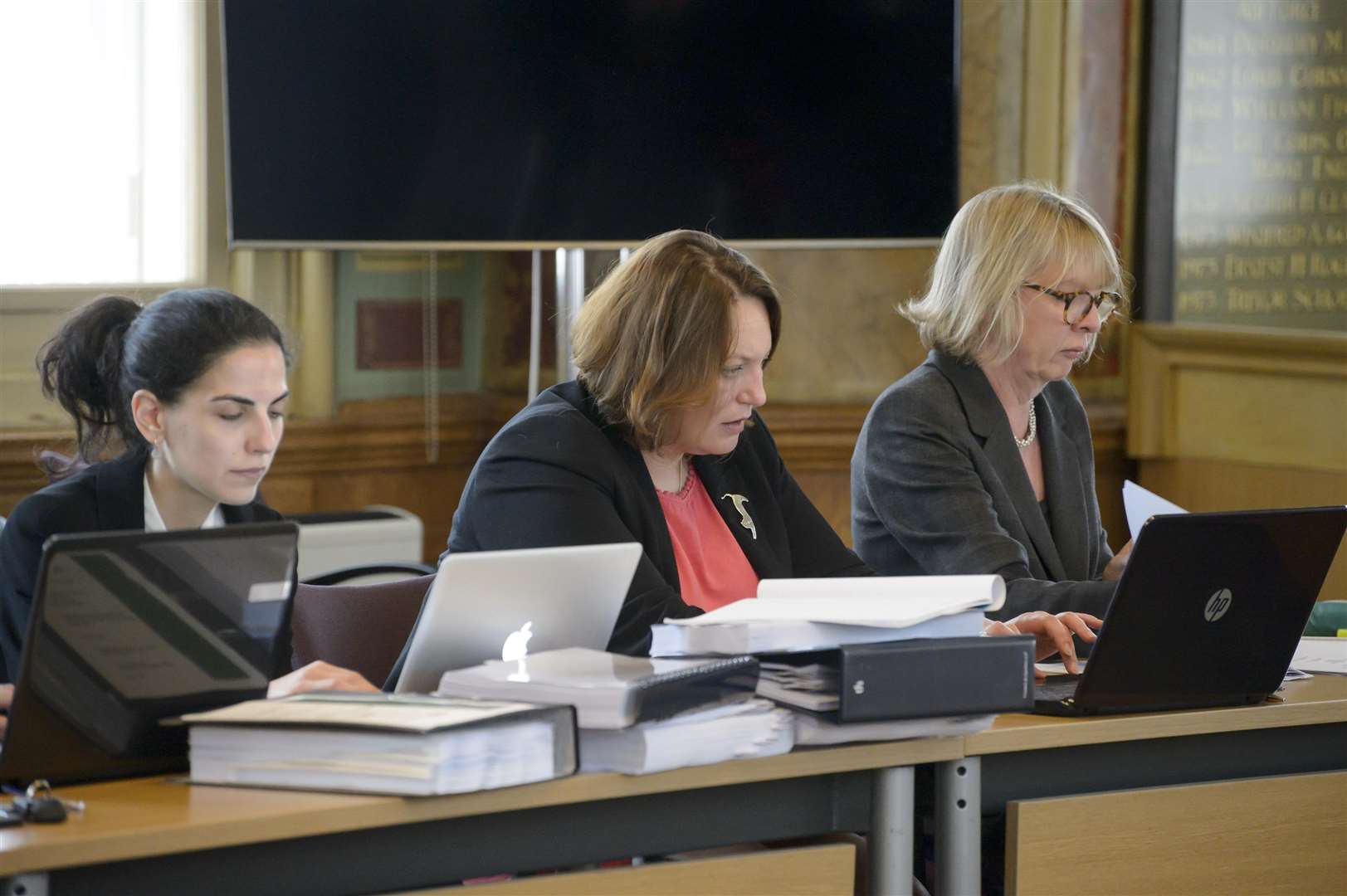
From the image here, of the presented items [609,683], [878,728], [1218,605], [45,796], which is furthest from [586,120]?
[45,796]

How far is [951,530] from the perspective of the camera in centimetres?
270

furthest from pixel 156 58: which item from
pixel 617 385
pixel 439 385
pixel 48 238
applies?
pixel 617 385

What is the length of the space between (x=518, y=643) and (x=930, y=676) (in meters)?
0.43

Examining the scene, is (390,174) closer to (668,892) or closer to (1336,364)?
(1336,364)

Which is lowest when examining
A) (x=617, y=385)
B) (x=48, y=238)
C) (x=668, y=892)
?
(x=668, y=892)

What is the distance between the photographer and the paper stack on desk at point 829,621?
1.84 metres

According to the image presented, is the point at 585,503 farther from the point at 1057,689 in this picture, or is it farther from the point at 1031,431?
the point at 1031,431

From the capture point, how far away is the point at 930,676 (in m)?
1.84

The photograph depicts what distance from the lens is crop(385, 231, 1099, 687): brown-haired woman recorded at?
7.53 feet

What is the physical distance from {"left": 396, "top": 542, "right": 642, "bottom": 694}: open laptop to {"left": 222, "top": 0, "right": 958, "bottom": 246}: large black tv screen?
2247 millimetres

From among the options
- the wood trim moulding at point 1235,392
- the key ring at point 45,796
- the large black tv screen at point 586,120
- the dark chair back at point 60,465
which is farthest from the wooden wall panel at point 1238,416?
the key ring at point 45,796

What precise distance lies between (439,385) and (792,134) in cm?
117

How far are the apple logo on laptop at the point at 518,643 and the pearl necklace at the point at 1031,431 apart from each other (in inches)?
48.9

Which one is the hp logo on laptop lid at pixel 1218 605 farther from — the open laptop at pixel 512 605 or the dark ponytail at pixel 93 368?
the dark ponytail at pixel 93 368
